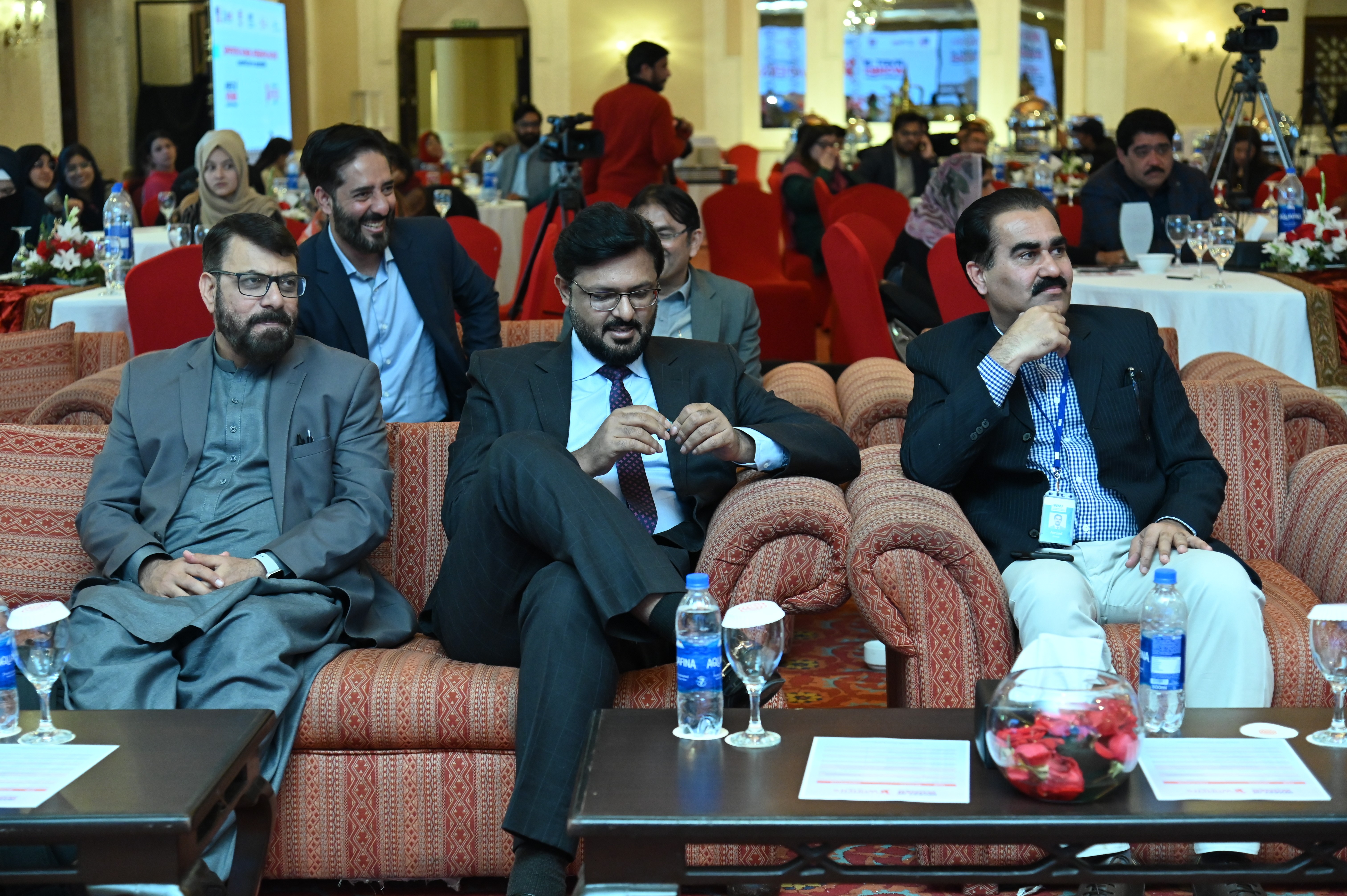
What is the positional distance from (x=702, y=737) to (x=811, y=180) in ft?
22.8

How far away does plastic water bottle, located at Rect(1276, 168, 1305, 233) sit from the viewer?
5020mm

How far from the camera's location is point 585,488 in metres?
2.36

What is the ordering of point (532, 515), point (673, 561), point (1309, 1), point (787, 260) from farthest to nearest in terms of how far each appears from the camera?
point (1309, 1) < point (787, 260) < point (673, 561) < point (532, 515)

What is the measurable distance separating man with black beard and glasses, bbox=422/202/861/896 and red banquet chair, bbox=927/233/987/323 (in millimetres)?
1786

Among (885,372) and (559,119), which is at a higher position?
(559,119)

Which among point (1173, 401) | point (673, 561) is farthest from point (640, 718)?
point (1173, 401)

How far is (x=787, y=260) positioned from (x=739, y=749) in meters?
6.98

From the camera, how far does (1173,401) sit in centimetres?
280

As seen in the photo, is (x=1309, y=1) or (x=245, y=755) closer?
(x=245, y=755)

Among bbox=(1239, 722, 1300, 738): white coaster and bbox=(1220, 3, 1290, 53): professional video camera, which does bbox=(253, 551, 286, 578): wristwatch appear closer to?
bbox=(1239, 722, 1300, 738): white coaster

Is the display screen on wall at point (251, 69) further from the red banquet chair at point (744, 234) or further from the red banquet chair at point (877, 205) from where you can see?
the red banquet chair at point (877, 205)

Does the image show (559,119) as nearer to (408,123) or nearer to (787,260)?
(787,260)

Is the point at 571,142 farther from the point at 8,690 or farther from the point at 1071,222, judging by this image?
the point at 8,690

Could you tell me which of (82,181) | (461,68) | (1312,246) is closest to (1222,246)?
(1312,246)
